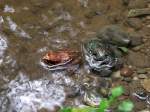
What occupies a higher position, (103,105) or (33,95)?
(103,105)

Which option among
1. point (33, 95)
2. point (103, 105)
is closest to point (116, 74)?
point (33, 95)

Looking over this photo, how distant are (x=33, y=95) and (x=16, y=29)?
968 mm

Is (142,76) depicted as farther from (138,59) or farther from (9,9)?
(9,9)

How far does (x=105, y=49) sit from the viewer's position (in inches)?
143

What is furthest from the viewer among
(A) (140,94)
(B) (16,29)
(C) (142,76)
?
(B) (16,29)

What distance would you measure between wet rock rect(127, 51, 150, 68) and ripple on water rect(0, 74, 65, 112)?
0.77 meters

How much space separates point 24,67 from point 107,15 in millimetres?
1187

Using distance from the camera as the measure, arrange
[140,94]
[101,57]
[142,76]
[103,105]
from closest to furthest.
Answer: [103,105] < [140,94] < [142,76] < [101,57]

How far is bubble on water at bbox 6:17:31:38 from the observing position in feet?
12.8

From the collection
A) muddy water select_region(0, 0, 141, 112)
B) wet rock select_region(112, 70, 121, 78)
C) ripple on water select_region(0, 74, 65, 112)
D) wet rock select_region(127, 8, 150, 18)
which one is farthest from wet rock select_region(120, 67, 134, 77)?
wet rock select_region(127, 8, 150, 18)

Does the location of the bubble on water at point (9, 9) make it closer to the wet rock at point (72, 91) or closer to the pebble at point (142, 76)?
the wet rock at point (72, 91)

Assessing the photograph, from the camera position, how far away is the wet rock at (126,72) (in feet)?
11.4

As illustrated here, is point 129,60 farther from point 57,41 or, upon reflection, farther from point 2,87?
point 2,87

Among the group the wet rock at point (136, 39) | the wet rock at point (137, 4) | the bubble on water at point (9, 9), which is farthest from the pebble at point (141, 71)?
the bubble on water at point (9, 9)
